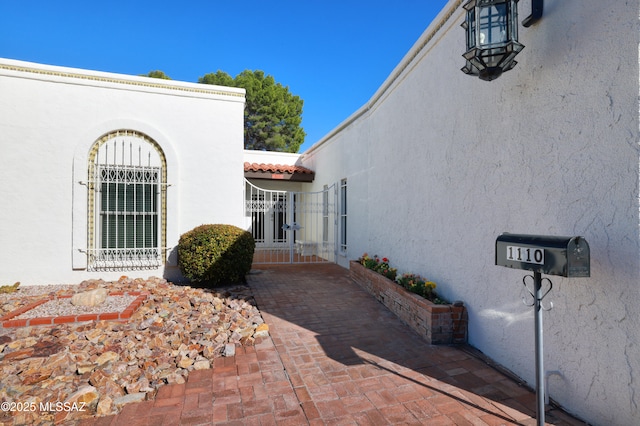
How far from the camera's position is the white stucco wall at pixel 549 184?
98.0 inches

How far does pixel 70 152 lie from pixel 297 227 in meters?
6.35

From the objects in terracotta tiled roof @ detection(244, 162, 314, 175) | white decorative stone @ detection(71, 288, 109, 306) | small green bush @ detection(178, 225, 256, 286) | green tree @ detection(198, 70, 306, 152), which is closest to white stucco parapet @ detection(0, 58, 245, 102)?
small green bush @ detection(178, 225, 256, 286)

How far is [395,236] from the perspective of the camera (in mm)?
6852

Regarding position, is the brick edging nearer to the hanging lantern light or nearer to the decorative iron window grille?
the hanging lantern light

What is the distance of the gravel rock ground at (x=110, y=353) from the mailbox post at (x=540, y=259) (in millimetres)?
3251

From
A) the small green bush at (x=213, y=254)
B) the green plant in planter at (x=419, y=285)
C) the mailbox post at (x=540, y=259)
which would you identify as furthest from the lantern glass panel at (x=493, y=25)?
the small green bush at (x=213, y=254)

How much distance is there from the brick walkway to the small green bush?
2.63 m

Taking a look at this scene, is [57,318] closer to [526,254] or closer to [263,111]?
[526,254]

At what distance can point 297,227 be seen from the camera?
36.3 feet

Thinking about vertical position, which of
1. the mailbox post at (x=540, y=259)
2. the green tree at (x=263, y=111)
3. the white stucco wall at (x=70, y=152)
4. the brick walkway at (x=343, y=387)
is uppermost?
the green tree at (x=263, y=111)

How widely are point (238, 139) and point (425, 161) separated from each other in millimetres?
4969

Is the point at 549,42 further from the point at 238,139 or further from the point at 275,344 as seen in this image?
the point at 238,139

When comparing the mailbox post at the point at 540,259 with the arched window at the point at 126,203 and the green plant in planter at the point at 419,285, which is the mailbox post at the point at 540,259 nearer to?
the green plant in planter at the point at 419,285

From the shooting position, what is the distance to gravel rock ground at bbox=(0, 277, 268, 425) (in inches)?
120
